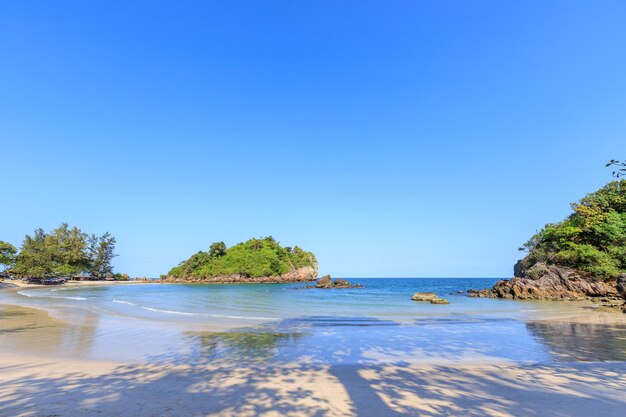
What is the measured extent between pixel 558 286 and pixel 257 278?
123 metres

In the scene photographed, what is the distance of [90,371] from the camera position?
389 inches

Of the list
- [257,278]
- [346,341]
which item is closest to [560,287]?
[346,341]

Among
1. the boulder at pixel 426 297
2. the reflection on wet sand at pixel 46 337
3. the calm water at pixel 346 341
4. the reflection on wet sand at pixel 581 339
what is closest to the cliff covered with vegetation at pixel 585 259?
the boulder at pixel 426 297

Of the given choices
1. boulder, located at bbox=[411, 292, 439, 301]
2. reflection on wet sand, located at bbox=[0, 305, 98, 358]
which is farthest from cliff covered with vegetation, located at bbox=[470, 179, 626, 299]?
reflection on wet sand, located at bbox=[0, 305, 98, 358]

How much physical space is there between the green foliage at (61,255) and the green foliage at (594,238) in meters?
127

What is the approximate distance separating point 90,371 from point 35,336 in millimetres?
9435

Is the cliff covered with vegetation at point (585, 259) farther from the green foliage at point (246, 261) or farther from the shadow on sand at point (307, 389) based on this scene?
the green foliage at point (246, 261)

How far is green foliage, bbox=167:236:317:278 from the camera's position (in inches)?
5974

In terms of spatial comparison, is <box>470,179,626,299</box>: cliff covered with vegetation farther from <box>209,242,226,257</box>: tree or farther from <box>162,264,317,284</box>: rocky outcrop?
<box>209,242,226,257</box>: tree

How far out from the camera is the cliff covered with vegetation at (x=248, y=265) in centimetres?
15112

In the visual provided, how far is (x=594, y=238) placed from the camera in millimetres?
47219

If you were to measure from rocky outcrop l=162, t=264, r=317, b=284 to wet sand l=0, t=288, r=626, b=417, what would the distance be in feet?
463

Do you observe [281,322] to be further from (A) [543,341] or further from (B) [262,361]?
(A) [543,341]

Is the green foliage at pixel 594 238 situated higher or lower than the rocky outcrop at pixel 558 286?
higher
